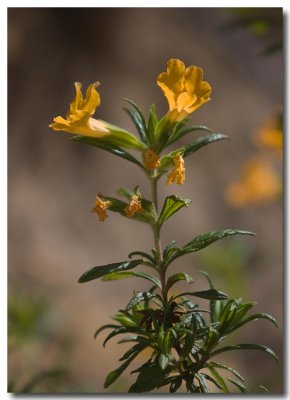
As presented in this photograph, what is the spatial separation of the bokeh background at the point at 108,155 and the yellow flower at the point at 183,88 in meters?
2.89

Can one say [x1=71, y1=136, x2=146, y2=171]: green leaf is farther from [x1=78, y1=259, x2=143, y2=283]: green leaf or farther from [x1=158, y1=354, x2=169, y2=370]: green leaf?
[x1=158, y1=354, x2=169, y2=370]: green leaf

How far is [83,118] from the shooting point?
34.4 inches

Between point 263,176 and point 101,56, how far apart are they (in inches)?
84.4

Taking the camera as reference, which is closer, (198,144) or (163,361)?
(163,361)

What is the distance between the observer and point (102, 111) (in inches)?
167

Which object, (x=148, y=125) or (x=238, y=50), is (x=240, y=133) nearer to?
(x=238, y=50)

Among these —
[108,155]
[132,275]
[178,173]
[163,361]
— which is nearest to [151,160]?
[178,173]

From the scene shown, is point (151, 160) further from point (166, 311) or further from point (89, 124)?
point (166, 311)

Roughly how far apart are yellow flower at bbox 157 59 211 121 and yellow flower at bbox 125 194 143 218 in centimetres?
13

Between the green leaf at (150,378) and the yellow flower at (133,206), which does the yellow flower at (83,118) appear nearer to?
the yellow flower at (133,206)

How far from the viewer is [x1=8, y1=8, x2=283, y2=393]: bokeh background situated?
3.88 meters

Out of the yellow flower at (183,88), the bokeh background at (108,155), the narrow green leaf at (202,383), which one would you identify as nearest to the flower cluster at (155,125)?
the yellow flower at (183,88)

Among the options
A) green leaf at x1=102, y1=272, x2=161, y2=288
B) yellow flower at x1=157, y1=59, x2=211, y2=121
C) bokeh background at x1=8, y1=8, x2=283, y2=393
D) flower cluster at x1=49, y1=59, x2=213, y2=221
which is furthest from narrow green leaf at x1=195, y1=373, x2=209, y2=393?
bokeh background at x1=8, y1=8, x2=283, y2=393

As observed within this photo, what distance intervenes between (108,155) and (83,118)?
352cm
